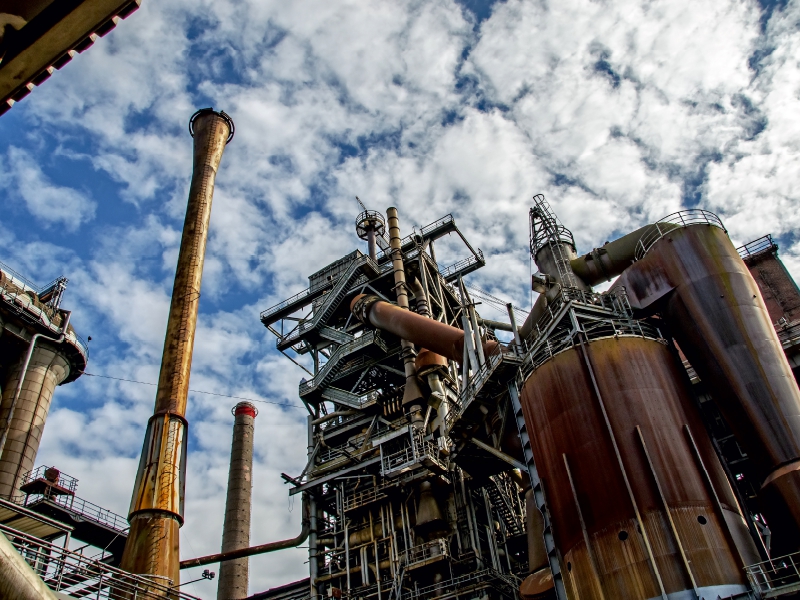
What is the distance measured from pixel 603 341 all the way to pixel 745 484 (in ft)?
31.4

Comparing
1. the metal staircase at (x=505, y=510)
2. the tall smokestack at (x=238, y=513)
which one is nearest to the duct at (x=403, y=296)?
the metal staircase at (x=505, y=510)

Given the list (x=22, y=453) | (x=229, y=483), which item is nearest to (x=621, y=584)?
(x=22, y=453)

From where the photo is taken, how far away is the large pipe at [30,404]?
3169 centimetres

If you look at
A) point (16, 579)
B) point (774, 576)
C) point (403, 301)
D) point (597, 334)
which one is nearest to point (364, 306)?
point (403, 301)

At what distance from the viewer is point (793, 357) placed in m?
24.7

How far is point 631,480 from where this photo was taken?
17391mm

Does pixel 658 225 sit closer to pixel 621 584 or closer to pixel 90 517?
pixel 621 584

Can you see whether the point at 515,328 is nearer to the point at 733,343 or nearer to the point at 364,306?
the point at 733,343

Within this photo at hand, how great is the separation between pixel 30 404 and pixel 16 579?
111 feet

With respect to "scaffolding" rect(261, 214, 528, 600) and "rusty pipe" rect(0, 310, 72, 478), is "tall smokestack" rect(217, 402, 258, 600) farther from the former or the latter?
"rusty pipe" rect(0, 310, 72, 478)

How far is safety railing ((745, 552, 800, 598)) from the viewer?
49.1ft

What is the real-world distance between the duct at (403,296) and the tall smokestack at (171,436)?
1386 centimetres

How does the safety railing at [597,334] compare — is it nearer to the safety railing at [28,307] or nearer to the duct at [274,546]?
the duct at [274,546]

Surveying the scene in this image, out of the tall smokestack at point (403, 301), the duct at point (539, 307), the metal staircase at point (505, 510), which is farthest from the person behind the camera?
the tall smokestack at point (403, 301)
